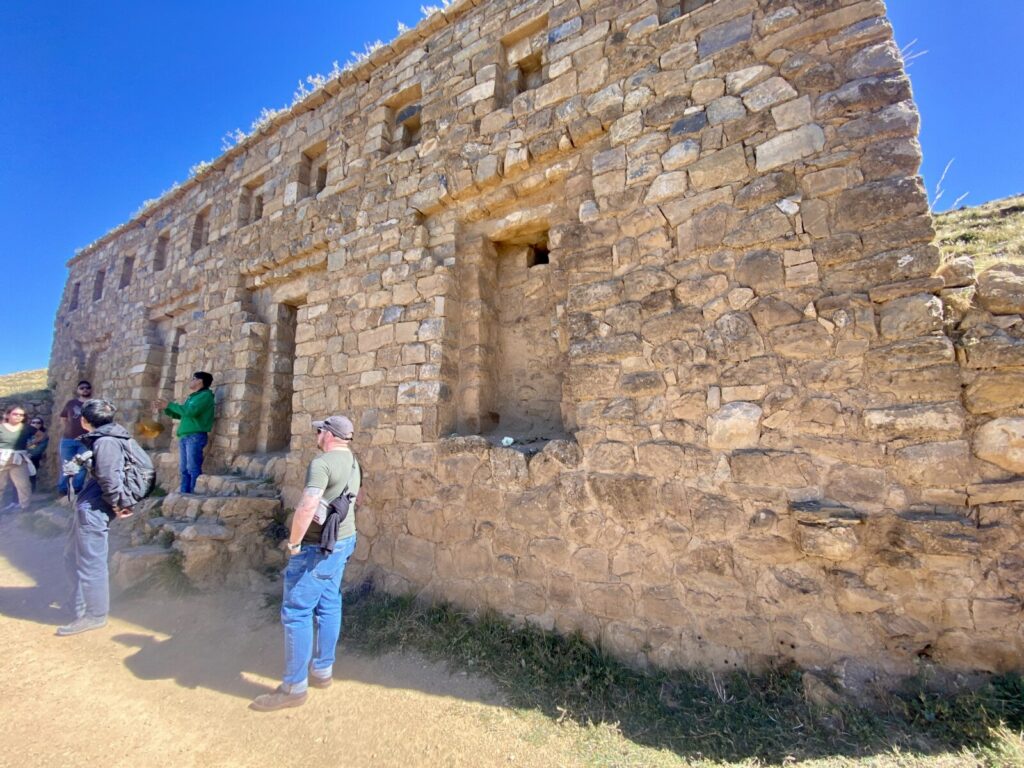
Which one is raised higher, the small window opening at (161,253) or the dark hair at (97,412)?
the small window opening at (161,253)

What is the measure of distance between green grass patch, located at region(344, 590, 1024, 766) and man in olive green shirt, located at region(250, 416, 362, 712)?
0.61 m

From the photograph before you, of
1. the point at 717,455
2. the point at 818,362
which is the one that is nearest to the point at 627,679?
the point at 717,455

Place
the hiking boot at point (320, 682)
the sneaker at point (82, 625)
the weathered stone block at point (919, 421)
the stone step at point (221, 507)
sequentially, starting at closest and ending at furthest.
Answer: the weathered stone block at point (919, 421)
the hiking boot at point (320, 682)
the sneaker at point (82, 625)
the stone step at point (221, 507)

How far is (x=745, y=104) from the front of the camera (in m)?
3.15

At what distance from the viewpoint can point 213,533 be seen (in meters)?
4.39

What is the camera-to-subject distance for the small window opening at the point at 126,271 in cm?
962

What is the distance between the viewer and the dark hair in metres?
3.60

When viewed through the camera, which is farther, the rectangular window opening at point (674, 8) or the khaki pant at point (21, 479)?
the khaki pant at point (21, 479)

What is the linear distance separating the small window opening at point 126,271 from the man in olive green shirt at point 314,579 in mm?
9837

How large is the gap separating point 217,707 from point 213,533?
80.2 inches

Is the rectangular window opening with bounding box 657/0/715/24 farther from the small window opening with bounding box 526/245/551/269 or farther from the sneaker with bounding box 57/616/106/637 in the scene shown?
the sneaker with bounding box 57/616/106/637

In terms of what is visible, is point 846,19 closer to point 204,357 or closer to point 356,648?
point 356,648

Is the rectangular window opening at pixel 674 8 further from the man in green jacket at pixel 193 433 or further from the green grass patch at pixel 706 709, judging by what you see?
the man in green jacket at pixel 193 433

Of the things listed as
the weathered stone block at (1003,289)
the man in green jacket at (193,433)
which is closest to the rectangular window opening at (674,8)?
the weathered stone block at (1003,289)
